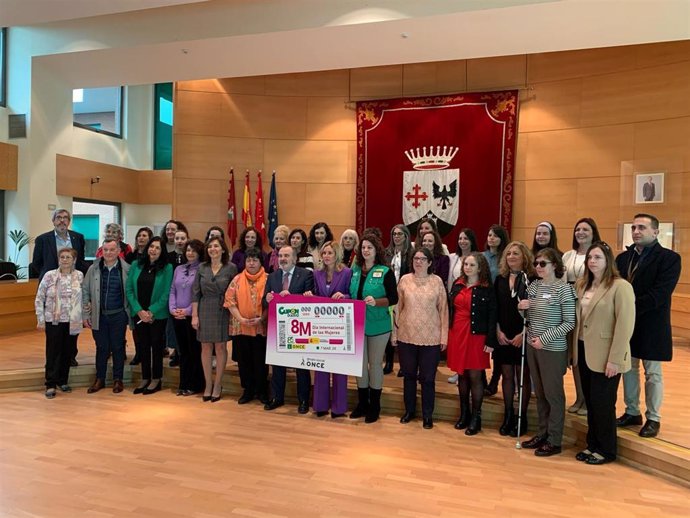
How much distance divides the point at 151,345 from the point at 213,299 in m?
0.96

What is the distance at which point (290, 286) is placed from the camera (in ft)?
14.4

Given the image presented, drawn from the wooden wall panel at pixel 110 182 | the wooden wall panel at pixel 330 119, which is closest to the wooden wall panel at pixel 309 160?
the wooden wall panel at pixel 330 119

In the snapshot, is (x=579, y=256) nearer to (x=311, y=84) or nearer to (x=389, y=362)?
(x=389, y=362)

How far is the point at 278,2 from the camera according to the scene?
6.29 meters

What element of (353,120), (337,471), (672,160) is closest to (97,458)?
(337,471)

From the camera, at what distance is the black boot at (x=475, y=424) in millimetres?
3986

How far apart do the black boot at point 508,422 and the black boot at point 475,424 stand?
0.55 feet

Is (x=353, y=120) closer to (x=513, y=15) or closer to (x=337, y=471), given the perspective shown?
(x=513, y=15)

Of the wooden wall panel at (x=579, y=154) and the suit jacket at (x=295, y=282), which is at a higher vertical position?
the wooden wall panel at (x=579, y=154)

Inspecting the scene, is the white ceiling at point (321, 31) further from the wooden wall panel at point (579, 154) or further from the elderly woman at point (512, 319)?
the elderly woman at point (512, 319)

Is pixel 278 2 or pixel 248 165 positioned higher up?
pixel 278 2

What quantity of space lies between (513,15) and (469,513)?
16.5 feet

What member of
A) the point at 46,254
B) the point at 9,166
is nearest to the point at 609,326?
the point at 46,254

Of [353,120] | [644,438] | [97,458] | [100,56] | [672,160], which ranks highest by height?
[100,56]
